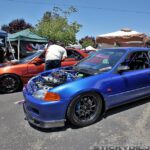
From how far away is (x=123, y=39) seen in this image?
8.50 meters

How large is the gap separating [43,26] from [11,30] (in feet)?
65.1

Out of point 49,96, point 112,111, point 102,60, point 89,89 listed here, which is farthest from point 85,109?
point 102,60

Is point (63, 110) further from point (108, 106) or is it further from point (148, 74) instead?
point (148, 74)

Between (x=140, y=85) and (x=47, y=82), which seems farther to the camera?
(x=140, y=85)

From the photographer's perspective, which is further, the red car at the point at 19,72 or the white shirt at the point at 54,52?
the white shirt at the point at 54,52

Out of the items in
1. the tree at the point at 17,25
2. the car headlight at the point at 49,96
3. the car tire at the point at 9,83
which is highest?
the tree at the point at 17,25

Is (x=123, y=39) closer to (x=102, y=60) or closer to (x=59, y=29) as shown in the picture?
(x=102, y=60)

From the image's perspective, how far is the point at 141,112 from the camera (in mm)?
4680

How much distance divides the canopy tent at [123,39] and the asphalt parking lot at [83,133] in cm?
425

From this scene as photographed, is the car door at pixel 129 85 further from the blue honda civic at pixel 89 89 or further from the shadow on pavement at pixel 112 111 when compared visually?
the shadow on pavement at pixel 112 111

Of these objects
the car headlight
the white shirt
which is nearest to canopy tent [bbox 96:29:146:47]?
the white shirt

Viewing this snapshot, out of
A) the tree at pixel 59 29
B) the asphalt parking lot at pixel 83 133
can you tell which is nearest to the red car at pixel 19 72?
the asphalt parking lot at pixel 83 133

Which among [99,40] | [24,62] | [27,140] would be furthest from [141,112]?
[99,40]

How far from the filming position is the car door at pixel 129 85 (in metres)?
4.28
